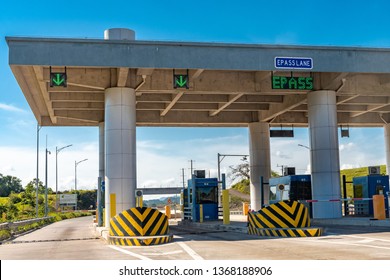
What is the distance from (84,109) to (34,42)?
11634 mm

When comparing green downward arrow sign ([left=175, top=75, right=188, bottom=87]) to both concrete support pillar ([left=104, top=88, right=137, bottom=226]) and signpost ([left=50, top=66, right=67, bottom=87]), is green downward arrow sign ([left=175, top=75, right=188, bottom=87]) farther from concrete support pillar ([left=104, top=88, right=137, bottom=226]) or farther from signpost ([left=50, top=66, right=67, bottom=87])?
signpost ([left=50, top=66, right=67, bottom=87])

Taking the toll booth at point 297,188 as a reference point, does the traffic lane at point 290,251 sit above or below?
below

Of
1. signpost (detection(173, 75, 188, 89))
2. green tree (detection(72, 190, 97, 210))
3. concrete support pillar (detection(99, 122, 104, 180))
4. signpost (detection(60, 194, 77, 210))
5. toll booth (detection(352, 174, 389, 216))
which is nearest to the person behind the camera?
signpost (detection(173, 75, 188, 89))

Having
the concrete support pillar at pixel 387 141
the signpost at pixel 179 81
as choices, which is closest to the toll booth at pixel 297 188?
the signpost at pixel 179 81

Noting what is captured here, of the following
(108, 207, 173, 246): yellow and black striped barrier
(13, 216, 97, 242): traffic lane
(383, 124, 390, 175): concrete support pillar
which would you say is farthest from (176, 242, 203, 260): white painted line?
(383, 124, 390, 175): concrete support pillar

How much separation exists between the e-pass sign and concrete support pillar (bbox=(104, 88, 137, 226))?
7.41 meters

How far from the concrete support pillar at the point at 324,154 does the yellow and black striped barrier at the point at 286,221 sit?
9.08 metres

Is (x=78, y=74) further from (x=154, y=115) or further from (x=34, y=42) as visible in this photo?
(x=154, y=115)

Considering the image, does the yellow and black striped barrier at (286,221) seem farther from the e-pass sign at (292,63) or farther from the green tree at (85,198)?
the green tree at (85,198)

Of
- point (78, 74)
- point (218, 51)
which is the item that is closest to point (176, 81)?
point (218, 51)

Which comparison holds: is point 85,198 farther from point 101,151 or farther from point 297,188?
point 297,188

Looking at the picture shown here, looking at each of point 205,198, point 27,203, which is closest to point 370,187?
point 205,198

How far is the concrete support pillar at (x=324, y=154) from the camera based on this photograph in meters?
28.3

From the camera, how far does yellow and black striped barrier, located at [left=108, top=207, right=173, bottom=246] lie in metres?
→ 17.9
